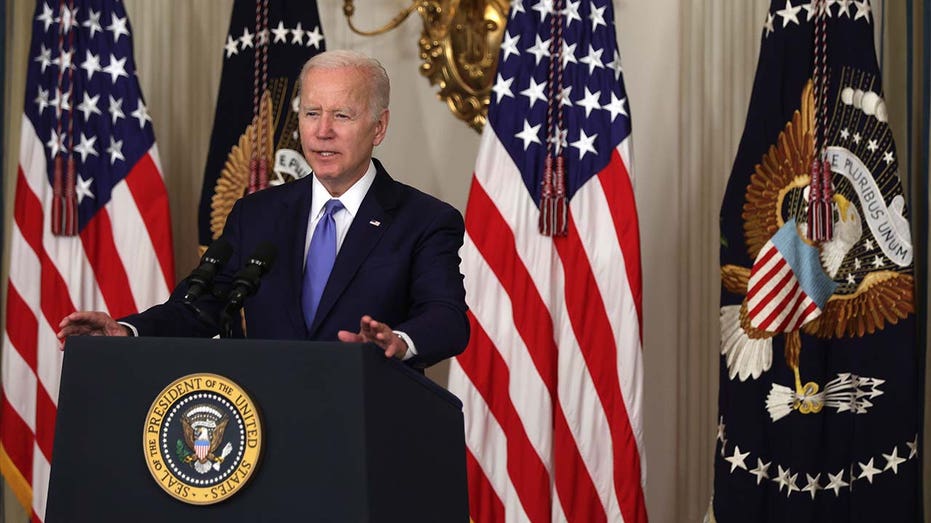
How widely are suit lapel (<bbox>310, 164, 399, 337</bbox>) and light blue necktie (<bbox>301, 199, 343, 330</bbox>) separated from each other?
56 millimetres

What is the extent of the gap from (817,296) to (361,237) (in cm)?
215

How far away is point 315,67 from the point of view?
102 inches

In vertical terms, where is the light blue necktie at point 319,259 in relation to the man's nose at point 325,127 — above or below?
below

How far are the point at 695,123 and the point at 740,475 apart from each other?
164 cm

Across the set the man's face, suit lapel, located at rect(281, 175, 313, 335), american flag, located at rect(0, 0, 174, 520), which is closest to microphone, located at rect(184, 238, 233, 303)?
suit lapel, located at rect(281, 175, 313, 335)

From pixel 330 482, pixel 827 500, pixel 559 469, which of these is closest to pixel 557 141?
pixel 559 469

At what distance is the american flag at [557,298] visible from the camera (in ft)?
14.6

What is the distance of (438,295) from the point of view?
2551 mm

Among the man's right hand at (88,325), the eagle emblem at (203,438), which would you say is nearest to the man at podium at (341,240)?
the man's right hand at (88,325)

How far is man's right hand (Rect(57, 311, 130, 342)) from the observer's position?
6.90 feet

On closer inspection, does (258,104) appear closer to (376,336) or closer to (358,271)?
(358,271)

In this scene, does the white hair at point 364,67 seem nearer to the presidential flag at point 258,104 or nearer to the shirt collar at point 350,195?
the shirt collar at point 350,195

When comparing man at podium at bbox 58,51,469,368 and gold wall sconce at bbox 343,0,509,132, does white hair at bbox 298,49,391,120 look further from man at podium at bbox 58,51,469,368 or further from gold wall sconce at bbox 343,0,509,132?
gold wall sconce at bbox 343,0,509,132

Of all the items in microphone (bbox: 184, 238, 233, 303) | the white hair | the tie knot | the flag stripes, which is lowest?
the flag stripes
